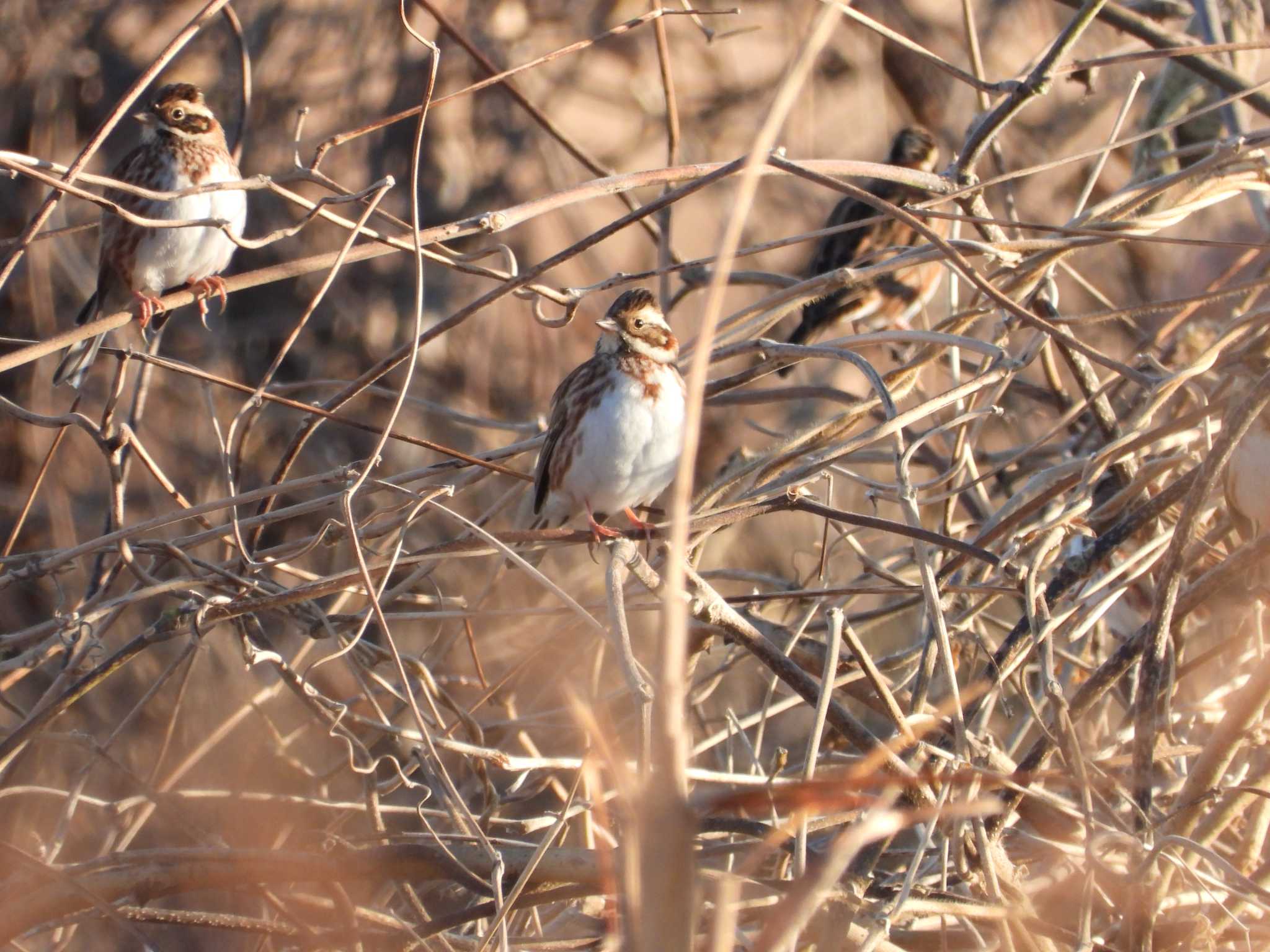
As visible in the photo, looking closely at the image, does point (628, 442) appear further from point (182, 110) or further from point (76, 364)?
point (182, 110)

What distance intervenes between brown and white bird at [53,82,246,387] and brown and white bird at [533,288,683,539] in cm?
133

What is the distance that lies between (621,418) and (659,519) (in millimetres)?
573

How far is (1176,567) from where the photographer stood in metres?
2.16

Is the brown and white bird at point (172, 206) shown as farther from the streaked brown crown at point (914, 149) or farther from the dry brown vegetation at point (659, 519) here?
the streaked brown crown at point (914, 149)

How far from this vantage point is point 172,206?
3.82 m

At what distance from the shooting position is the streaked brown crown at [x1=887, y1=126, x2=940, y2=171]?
17.6 feet

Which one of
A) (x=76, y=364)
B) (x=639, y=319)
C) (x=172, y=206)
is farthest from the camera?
(x=172, y=206)

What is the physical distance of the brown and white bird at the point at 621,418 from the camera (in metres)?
3.11

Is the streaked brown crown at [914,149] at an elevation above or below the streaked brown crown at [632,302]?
above

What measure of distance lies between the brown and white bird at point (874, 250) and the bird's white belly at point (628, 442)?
2.14 m

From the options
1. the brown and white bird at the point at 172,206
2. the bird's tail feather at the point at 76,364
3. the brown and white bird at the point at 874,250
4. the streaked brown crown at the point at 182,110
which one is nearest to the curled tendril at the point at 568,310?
the bird's tail feather at the point at 76,364

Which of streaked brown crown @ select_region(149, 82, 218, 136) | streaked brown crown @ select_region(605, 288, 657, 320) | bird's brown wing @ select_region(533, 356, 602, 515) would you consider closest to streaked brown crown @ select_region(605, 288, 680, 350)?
streaked brown crown @ select_region(605, 288, 657, 320)

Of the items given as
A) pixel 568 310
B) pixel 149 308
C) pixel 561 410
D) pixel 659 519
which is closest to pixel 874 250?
pixel 659 519

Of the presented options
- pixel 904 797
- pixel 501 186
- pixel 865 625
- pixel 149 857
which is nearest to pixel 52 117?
pixel 501 186
